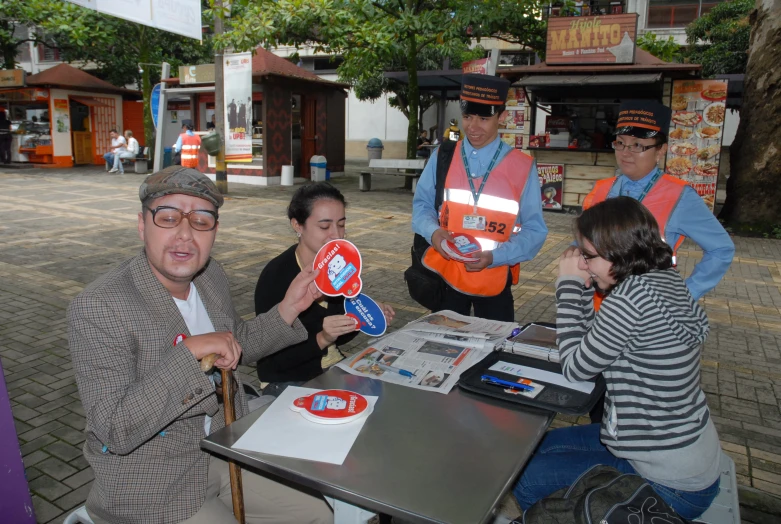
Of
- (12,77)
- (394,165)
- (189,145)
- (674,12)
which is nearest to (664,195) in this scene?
(394,165)

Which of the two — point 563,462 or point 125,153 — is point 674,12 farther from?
point 563,462

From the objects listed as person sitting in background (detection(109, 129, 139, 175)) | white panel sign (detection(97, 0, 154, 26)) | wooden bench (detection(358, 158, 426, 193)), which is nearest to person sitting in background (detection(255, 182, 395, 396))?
white panel sign (detection(97, 0, 154, 26))

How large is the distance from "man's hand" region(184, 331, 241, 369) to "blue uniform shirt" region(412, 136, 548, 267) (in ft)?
5.26

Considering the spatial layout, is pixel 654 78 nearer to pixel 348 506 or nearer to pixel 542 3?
pixel 542 3

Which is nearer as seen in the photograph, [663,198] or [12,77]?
[663,198]

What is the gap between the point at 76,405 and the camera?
12.1 ft

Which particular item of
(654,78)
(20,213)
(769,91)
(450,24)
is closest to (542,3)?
(450,24)

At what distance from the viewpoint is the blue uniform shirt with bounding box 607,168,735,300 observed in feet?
8.80

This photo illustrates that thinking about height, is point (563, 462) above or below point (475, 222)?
below

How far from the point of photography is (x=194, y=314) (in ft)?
6.79

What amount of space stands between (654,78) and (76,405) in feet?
31.8

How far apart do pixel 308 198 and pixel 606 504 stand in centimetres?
175

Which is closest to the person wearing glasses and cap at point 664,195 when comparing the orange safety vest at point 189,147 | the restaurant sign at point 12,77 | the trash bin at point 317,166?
the orange safety vest at point 189,147

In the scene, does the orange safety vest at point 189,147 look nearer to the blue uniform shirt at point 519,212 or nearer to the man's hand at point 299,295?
the blue uniform shirt at point 519,212
